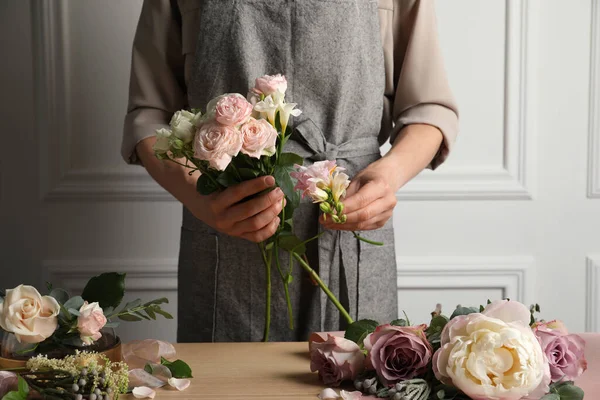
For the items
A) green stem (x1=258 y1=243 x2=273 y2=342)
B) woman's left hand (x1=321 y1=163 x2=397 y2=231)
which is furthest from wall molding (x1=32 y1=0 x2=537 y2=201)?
green stem (x1=258 y1=243 x2=273 y2=342)

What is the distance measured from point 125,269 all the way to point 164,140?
1.20 m

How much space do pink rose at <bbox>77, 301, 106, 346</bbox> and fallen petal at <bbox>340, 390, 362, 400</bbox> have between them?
11.3 inches

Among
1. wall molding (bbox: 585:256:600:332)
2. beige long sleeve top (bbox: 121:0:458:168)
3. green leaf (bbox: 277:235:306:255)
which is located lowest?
wall molding (bbox: 585:256:600:332)

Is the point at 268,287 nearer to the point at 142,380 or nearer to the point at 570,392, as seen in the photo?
the point at 142,380

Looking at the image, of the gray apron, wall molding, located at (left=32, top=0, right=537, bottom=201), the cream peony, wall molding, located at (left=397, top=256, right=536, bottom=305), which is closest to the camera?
the cream peony

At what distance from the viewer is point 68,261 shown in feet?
6.84

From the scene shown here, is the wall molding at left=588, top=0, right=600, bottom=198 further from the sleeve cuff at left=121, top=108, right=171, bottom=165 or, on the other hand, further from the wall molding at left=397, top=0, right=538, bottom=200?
the sleeve cuff at left=121, top=108, right=171, bottom=165

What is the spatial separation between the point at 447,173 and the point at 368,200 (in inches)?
40.3

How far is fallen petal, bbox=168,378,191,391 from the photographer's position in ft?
2.94

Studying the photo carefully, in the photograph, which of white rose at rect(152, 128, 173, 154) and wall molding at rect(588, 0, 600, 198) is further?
wall molding at rect(588, 0, 600, 198)

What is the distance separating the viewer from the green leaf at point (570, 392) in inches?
32.0

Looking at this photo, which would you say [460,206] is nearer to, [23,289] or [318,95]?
[318,95]

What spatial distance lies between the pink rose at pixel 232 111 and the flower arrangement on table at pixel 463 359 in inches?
11.4

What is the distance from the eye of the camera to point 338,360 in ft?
2.91
